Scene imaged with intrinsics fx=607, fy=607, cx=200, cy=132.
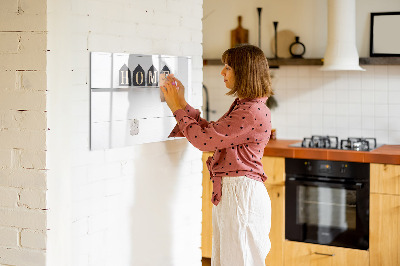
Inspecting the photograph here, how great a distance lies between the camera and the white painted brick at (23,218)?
2.33 meters

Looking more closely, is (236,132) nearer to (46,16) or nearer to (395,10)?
(46,16)

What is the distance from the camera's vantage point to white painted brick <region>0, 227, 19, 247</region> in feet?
7.84

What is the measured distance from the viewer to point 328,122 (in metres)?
4.98

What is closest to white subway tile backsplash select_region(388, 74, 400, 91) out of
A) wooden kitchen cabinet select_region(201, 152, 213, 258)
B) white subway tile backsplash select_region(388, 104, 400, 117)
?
white subway tile backsplash select_region(388, 104, 400, 117)

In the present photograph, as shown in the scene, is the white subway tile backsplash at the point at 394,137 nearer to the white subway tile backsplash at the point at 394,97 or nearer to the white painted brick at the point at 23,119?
the white subway tile backsplash at the point at 394,97

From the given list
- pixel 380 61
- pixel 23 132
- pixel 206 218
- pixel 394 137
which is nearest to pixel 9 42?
pixel 23 132

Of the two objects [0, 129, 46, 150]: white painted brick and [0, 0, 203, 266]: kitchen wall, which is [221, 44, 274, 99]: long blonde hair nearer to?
[0, 0, 203, 266]: kitchen wall

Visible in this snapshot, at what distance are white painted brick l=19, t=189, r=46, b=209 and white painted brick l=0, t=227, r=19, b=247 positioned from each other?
0.40 ft

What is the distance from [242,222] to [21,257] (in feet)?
3.22

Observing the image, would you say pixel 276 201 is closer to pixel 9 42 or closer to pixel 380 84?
pixel 380 84

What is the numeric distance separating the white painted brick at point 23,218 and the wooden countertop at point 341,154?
2419 mm

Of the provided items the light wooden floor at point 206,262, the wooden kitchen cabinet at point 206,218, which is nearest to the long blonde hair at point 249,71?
the wooden kitchen cabinet at point 206,218

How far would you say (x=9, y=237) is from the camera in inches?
94.5

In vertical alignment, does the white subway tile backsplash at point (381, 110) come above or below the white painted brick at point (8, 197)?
above
